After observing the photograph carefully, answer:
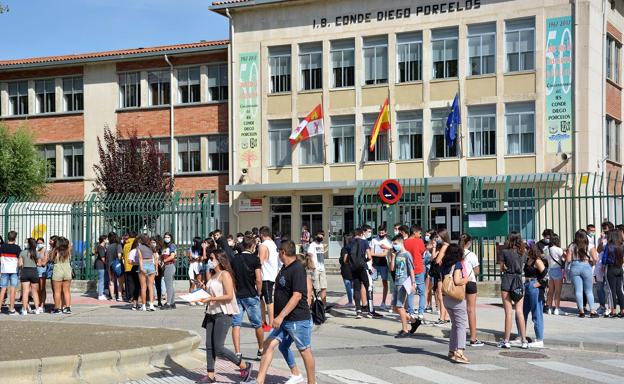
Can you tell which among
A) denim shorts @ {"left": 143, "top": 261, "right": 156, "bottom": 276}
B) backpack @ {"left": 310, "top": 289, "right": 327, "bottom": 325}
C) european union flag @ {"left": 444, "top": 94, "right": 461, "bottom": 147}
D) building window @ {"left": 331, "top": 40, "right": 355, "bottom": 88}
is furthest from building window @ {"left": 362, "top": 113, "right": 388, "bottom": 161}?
backpack @ {"left": 310, "top": 289, "right": 327, "bottom": 325}

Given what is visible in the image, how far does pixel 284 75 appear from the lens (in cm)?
3891

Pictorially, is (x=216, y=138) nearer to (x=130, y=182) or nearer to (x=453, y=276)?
(x=130, y=182)

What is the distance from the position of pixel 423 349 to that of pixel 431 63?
77.8ft

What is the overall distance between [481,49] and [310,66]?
24.4 feet

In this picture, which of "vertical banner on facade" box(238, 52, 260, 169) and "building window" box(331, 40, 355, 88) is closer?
"building window" box(331, 40, 355, 88)

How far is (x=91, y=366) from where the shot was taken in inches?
421

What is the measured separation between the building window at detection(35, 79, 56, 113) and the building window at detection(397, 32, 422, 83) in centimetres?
1741

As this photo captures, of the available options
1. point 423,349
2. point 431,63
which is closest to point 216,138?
point 431,63

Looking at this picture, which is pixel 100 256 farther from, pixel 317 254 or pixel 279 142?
pixel 279 142

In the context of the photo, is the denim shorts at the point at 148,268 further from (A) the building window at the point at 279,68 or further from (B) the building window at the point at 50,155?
(B) the building window at the point at 50,155

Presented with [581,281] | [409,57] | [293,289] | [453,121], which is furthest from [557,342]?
[409,57]

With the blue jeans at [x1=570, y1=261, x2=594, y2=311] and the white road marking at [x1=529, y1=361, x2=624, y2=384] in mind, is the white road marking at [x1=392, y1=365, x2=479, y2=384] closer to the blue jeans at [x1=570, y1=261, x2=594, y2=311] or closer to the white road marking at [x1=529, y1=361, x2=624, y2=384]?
the white road marking at [x1=529, y1=361, x2=624, y2=384]

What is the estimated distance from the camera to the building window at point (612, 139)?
36.0 m

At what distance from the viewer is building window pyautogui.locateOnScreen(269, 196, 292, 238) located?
128 feet
